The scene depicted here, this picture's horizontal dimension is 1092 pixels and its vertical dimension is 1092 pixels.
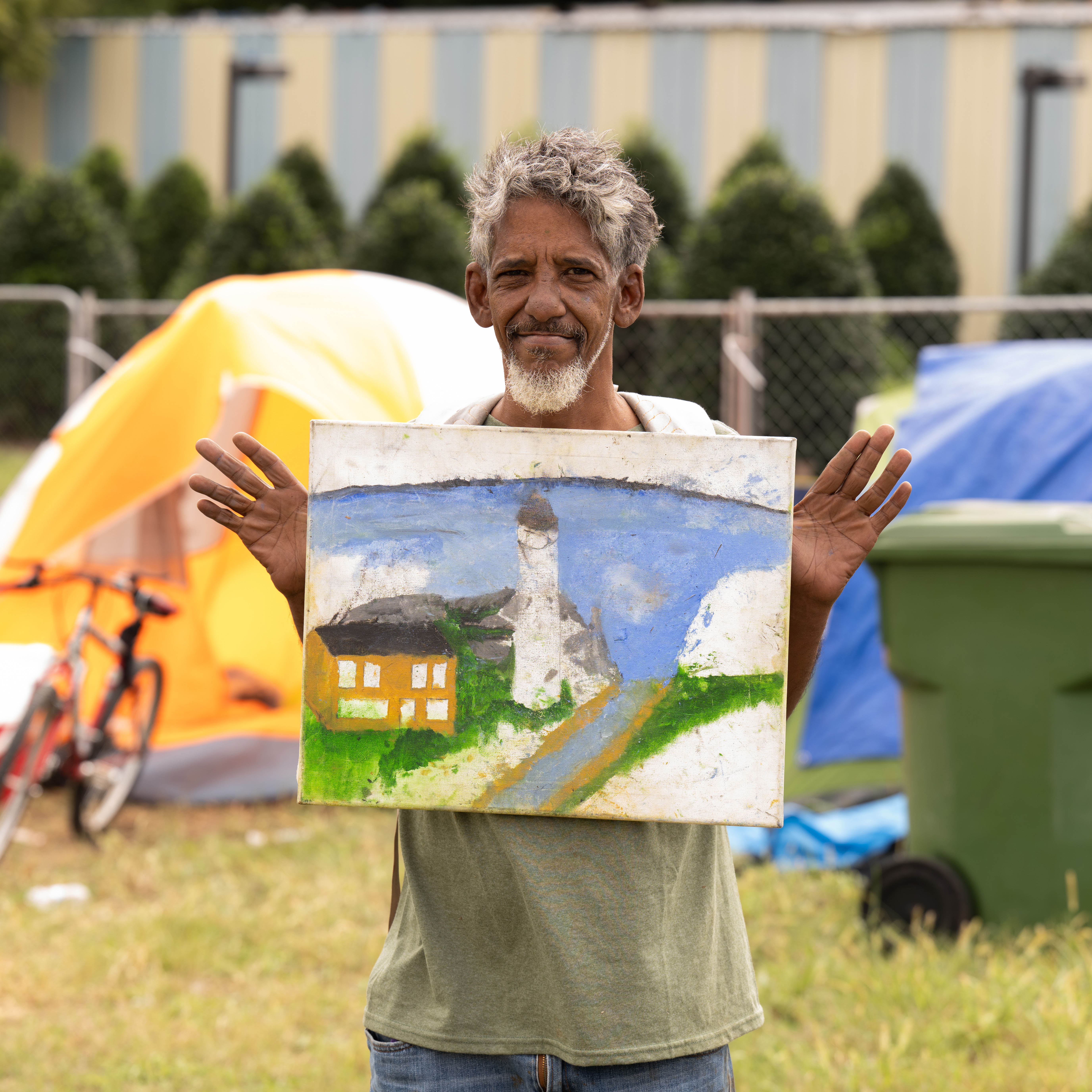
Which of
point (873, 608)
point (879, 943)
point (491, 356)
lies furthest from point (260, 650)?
point (879, 943)

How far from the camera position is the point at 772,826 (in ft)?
5.41

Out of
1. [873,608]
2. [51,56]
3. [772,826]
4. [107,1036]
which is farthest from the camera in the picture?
[51,56]

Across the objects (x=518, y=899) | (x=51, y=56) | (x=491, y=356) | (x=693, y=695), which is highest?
(x=51, y=56)

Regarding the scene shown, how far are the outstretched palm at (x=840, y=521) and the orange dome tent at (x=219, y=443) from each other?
3.49 metres

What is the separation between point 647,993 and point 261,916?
2.94 m

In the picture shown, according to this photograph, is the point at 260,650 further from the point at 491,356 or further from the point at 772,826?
the point at 772,826

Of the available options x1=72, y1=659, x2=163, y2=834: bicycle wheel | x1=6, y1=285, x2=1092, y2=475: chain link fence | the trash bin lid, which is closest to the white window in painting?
the trash bin lid

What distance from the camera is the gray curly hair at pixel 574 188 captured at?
1687 millimetres

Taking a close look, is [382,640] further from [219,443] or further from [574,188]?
[219,443]

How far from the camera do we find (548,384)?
1.70 m

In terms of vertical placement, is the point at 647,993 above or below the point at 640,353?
below

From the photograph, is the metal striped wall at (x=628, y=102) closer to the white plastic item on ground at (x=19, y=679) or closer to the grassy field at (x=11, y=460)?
the grassy field at (x=11, y=460)

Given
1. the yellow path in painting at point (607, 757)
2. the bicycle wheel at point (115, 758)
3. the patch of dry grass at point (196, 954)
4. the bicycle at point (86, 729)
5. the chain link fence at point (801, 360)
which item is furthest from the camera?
the chain link fence at point (801, 360)

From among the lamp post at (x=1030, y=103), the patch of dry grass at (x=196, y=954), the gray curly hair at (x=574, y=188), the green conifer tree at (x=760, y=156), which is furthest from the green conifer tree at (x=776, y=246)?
the gray curly hair at (x=574, y=188)
